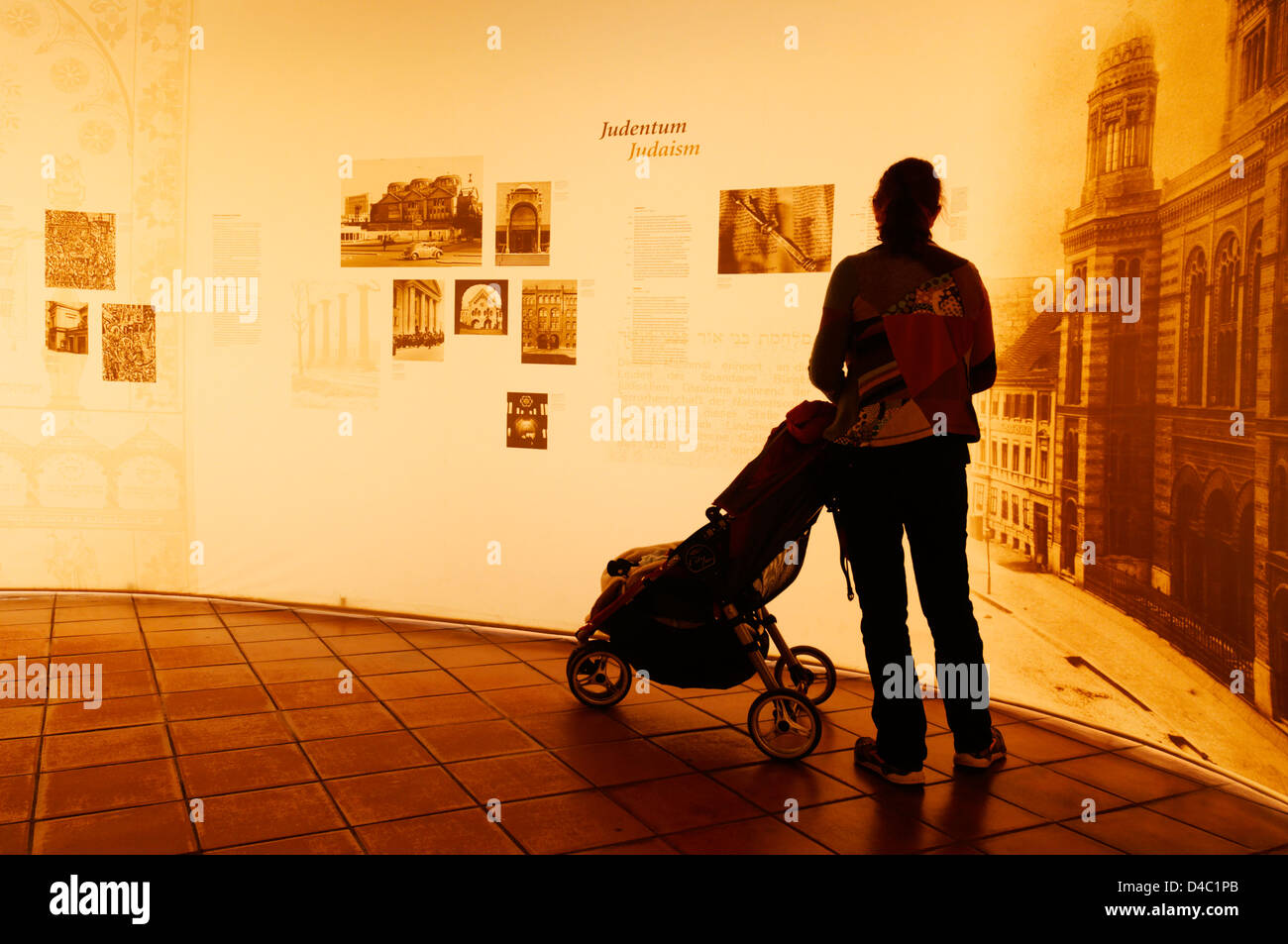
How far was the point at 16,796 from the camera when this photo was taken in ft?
8.41

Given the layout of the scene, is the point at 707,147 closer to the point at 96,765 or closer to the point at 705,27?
the point at 705,27

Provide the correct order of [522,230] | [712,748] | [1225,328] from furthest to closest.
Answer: [522,230], [712,748], [1225,328]

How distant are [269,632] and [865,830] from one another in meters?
2.76

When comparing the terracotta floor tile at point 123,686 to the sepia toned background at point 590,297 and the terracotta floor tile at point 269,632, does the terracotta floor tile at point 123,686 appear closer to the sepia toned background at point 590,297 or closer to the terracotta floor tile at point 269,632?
the terracotta floor tile at point 269,632

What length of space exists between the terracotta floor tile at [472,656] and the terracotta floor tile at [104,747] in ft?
3.55

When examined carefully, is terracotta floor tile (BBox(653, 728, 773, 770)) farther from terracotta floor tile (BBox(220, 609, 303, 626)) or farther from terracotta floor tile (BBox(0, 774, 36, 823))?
terracotta floor tile (BBox(220, 609, 303, 626))

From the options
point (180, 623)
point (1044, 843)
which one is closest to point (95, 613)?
point (180, 623)

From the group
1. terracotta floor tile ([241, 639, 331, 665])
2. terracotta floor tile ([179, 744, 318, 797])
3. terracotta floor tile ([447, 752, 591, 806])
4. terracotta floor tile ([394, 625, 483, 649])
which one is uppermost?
terracotta floor tile ([241, 639, 331, 665])

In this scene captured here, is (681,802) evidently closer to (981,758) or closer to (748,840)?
(748,840)

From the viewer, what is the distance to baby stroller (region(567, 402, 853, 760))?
286 cm

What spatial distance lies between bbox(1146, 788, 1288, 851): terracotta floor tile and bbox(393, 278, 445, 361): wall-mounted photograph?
10.3 ft

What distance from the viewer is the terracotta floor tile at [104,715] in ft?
10.2

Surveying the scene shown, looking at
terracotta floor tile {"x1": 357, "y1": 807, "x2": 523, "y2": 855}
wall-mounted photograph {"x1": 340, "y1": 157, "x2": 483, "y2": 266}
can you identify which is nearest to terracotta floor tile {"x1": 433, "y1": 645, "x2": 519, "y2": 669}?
terracotta floor tile {"x1": 357, "y1": 807, "x2": 523, "y2": 855}

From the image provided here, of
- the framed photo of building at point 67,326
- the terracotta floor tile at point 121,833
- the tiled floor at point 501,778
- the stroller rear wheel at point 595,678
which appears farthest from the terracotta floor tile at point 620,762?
the framed photo of building at point 67,326
